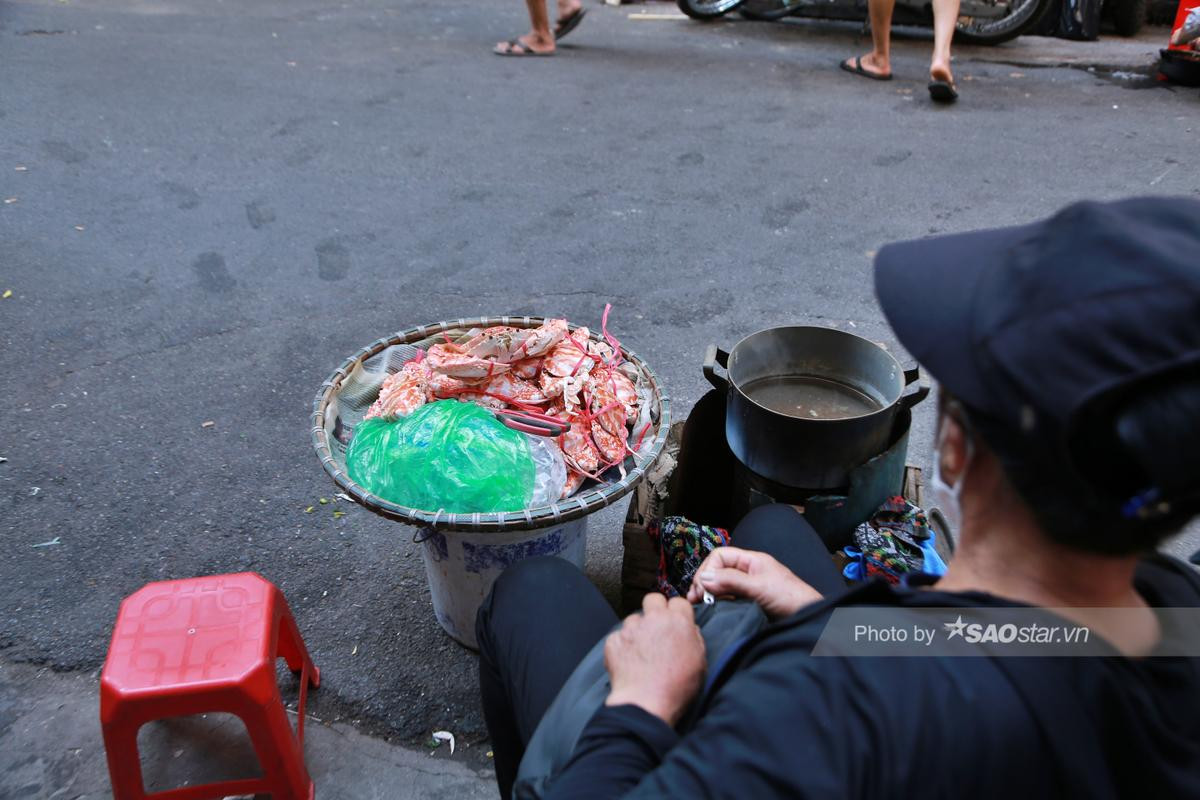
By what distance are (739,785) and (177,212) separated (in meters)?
4.70

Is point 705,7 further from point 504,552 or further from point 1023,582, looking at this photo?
point 1023,582

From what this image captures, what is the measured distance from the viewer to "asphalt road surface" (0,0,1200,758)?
274 centimetres

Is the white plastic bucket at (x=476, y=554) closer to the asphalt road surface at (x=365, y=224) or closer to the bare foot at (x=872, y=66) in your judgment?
the asphalt road surface at (x=365, y=224)

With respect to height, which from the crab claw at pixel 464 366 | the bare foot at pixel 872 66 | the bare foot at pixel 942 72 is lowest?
the bare foot at pixel 872 66

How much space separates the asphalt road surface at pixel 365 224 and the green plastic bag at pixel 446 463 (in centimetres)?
71

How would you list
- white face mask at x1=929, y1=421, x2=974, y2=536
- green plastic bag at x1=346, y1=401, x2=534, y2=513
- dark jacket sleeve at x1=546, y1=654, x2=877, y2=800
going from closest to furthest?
dark jacket sleeve at x1=546, y1=654, x2=877, y2=800, white face mask at x1=929, y1=421, x2=974, y2=536, green plastic bag at x1=346, y1=401, x2=534, y2=513

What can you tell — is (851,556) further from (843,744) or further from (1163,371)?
(1163,371)

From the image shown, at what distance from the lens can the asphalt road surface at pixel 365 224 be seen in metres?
2.74

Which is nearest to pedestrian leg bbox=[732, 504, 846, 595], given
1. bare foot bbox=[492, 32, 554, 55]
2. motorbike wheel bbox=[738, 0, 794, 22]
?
bare foot bbox=[492, 32, 554, 55]

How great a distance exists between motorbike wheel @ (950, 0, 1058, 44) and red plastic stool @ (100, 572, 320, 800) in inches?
302

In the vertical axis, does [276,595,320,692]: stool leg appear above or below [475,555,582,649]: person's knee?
below

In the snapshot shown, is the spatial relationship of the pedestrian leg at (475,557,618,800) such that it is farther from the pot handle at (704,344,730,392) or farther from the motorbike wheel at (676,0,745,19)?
the motorbike wheel at (676,0,745,19)

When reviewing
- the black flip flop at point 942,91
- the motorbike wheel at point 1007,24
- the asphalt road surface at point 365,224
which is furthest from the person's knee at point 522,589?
the motorbike wheel at point 1007,24

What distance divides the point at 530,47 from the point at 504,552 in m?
6.03
